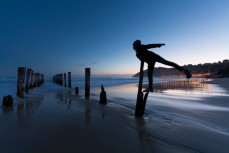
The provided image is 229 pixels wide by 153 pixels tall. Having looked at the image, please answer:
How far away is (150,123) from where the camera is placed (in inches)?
205

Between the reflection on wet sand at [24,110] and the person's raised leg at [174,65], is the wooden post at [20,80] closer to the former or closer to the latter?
the reflection on wet sand at [24,110]

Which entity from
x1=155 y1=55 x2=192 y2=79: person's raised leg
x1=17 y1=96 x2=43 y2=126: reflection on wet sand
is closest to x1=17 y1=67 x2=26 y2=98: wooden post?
x1=17 y1=96 x2=43 y2=126: reflection on wet sand

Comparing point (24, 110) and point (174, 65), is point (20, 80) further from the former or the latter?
point (174, 65)

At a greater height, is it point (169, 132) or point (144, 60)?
point (144, 60)

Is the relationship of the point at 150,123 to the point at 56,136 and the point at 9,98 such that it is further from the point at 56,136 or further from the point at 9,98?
the point at 9,98

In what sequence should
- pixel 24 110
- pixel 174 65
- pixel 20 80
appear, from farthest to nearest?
pixel 20 80 < pixel 24 110 < pixel 174 65

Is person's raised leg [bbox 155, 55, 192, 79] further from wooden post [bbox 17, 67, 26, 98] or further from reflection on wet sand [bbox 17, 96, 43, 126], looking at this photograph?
wooden post [bbox 17, 67, 26, 98]

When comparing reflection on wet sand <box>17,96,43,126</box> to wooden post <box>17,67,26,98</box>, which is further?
wooden post <box>17,67,26,98</box>

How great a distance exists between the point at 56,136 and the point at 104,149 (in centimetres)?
109

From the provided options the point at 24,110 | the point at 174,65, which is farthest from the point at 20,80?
the point at 174,65

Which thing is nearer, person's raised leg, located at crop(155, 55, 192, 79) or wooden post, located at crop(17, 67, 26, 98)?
person's raised leg, located at crop(155, 55, 192, 79)

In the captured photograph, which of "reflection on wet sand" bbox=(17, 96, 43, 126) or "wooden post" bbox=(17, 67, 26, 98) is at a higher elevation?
"wooden post" bbox=(17, 67, 26, 98)

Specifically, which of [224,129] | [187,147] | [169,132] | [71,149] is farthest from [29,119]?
[224,129]

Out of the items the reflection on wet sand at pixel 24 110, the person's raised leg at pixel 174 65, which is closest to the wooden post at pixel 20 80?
the reflection on wet sand at pixel 24 110
